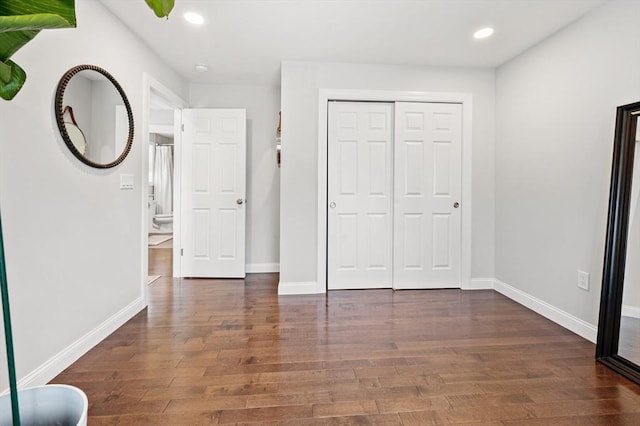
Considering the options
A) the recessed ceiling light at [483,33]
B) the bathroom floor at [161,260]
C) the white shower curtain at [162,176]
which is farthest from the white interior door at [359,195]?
the white shower curtain at [162,176]

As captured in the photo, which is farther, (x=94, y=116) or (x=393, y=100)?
(x=393, y=100)

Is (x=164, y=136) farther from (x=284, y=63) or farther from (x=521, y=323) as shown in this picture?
(x=521, y=323)

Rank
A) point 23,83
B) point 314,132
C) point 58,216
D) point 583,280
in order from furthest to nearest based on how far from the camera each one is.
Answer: point 314,132, point 583,280, point 58,216, point 23,83

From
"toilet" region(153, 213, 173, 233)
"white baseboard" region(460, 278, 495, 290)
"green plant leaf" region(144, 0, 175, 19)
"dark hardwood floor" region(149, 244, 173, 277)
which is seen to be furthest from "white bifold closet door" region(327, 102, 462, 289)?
"toilet" region(153, 213, 173, 233)

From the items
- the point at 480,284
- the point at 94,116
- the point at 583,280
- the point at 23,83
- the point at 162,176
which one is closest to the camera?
the point at 23,83

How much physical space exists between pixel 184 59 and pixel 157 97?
0.50 m

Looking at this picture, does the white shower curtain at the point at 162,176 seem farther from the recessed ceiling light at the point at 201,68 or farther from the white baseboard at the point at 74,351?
the white baseboard at the point at 74,351

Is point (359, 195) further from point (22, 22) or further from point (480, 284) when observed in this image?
point (22, 22)

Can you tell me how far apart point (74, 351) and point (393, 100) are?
3.33m

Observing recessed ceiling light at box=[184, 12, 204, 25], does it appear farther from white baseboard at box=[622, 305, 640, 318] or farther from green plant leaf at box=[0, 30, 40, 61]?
white baseboard at box=[622, 305, 640, 318]

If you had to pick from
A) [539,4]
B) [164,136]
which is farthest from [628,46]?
[164,136]

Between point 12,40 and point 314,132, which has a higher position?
point 314,132

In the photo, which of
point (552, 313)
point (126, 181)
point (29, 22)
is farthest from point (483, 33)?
point (126, 181)

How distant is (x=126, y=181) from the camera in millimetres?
Result: 2604
